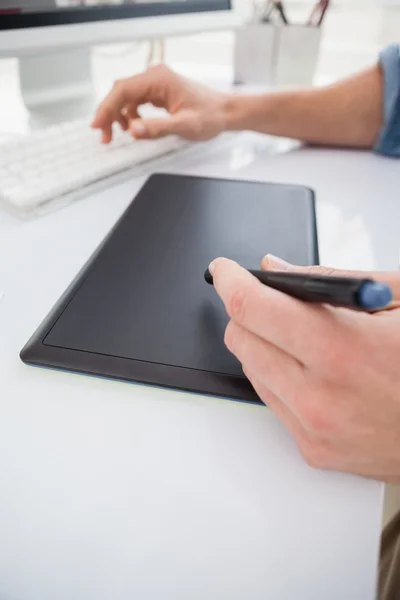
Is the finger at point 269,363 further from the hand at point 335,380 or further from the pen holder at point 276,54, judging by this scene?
the pen holder at point 276,54

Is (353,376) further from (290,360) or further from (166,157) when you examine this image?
(166,157)

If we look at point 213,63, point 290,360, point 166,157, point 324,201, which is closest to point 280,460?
point 290,360

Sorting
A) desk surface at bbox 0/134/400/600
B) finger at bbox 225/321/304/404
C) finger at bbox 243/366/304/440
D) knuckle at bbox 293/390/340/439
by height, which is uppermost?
finger at bbox 225/321/304/404

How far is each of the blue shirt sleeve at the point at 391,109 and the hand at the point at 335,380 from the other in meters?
0.44

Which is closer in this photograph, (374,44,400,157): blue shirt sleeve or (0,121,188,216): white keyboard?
(0,121,188,216): white keyboard

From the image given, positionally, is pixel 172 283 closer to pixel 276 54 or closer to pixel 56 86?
pixel 56 86

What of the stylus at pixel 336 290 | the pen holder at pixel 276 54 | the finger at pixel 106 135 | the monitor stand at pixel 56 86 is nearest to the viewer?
the stylus at pixel 336 290

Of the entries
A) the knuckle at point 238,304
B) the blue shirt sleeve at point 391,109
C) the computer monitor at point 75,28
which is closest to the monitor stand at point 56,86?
the computer monitor at point 75,28

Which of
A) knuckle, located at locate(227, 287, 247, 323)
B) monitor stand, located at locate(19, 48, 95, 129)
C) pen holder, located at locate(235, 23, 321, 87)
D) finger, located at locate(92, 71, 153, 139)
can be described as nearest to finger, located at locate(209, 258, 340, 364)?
knuckle, located at locate(227, 287, 247, 323)

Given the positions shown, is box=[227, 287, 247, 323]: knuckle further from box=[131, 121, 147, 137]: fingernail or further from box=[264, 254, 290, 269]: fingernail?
box=[131, 121, 147, 137]: fingernail

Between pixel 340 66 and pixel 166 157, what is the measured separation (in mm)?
653

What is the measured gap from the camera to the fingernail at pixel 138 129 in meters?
0.54

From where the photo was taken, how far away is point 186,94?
0.60 meters

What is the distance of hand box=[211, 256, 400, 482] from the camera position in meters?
0.23
